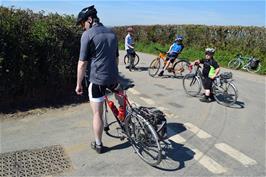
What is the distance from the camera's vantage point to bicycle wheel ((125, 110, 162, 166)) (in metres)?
4.81

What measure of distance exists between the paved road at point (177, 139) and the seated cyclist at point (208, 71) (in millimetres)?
326

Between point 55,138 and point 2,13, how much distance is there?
3.16 metres

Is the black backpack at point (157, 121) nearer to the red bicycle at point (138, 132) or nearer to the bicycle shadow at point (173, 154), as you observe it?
the red bicycle at point (138, 132)

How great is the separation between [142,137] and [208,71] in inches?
156

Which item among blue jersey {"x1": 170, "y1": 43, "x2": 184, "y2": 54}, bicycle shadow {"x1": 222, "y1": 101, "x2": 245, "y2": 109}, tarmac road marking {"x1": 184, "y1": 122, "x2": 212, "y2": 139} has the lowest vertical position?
tarmac road marking {"x1": 184, "y1": 122, "x2": 212, "y2": 139}

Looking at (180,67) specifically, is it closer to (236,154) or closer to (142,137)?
(236,154)

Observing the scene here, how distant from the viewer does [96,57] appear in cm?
480

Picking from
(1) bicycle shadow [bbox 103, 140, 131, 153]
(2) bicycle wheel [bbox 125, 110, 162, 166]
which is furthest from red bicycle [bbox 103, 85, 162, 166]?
(1) bicycle shadow [bbox 103, 140, 131, 153]

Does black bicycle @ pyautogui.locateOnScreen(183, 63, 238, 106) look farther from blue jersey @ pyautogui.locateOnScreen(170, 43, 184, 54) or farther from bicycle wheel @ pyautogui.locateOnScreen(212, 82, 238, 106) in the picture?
blue jersey @ pyautogui.locateOnScreen(170, 43, 184, 54)

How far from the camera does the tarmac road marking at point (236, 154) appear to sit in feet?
16.6

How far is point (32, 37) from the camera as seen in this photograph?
24.2 ft

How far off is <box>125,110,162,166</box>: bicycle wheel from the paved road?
0.12m

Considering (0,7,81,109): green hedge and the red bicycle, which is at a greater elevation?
(0,7,81,109): green hedge

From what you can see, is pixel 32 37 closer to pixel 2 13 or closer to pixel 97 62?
pixel 2 13
